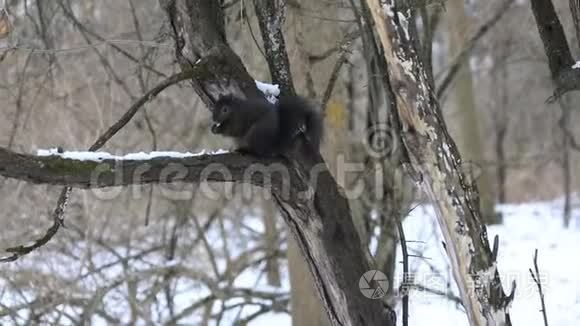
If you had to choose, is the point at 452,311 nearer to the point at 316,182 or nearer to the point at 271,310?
the point at 271,310

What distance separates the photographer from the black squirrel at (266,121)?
3.93m

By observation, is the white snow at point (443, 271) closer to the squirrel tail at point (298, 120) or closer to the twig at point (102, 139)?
the squirrel tail at point (298, 120)

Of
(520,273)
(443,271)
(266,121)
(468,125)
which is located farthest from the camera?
(468,125)

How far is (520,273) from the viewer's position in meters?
7.78

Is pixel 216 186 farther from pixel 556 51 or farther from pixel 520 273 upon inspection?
pixel 556 51

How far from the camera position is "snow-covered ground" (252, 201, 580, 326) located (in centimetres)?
703

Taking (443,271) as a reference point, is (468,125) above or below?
above

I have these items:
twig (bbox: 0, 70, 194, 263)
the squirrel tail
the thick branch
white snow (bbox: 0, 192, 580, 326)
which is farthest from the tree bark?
white snow (bbox: 0, 192, 580, 326)

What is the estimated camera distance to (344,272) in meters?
4.02

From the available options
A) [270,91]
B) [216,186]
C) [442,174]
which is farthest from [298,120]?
[216,186]

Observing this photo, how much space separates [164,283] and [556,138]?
10.6 metres

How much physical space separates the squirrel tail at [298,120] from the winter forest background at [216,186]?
27 cm

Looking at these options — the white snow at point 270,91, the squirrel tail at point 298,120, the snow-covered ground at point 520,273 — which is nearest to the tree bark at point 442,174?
the squirrel tail at point 298,120

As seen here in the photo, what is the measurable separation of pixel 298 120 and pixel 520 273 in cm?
466
